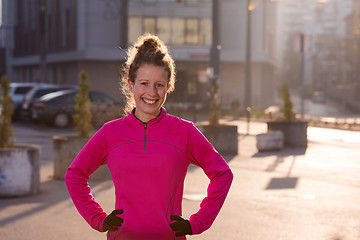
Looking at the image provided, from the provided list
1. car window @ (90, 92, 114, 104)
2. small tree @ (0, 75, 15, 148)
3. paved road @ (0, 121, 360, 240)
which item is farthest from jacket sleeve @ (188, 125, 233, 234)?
car window @ (90, 92, 114, 104)

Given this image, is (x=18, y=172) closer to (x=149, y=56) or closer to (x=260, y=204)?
(x=260, y=204)

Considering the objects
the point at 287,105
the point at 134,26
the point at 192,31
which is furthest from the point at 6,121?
the point at 192,31

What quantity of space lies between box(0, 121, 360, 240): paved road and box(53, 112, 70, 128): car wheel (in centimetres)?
1161

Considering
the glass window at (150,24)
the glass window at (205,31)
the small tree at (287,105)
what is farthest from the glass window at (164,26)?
the small tree at (287,105)

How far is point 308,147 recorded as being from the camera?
1848 centimetres

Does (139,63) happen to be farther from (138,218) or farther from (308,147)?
(308,147)

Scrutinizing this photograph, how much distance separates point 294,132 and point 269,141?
1920mm

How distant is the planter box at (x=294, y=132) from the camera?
61.6 ft

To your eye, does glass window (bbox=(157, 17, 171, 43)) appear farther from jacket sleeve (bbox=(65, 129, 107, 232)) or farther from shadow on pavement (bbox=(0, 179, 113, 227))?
jacket sleeve (bbox=(65, 129, 107, 232))

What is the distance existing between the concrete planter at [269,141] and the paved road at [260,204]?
1.84 metres

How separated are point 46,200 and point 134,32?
5169 centimetres

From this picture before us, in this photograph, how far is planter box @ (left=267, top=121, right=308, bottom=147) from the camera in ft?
61.6

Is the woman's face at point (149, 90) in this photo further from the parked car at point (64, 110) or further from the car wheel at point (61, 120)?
the car wheel at point (61, 120)

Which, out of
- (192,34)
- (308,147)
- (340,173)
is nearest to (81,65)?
(192,34)
